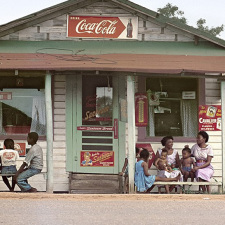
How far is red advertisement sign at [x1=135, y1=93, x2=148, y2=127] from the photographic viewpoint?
14016 mm

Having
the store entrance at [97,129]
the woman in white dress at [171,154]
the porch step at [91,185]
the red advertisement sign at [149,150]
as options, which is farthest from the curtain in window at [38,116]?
the woman in white dress at [171,154]

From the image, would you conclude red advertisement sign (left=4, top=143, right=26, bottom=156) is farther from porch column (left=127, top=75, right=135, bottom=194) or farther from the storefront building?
porch column (left=127, top=75, right=135, bottom=194)

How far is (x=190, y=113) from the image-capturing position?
14242 mm

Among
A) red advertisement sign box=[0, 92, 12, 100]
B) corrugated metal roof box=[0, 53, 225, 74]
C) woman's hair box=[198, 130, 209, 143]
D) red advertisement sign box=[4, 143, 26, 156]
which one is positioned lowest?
red advertisement sign box=[4, 143, 26, 156]

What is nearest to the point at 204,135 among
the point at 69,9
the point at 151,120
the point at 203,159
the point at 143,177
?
the point at 203,159

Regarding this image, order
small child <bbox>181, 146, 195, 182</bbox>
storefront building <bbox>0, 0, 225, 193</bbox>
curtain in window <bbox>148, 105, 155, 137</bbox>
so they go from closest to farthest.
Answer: small child <bbox>181, 146, 195, 182</bbox> → storefront building <bbox>0, 0, 225, 193</bbox> → curtain in window <bbox>148, 105, 155, 137</bbox>

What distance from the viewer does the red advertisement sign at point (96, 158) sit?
13875mm

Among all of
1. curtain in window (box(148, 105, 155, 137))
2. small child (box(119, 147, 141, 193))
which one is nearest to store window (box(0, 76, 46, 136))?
small child (box(119, 147, 141, 193))

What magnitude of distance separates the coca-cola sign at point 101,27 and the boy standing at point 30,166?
2.77 metres

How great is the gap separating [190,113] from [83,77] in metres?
2.48

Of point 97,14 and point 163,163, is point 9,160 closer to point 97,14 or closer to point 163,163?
point 163,163

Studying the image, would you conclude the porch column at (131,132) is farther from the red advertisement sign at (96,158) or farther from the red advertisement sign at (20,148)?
the red advertisement sign at (20,148)

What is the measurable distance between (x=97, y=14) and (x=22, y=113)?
108 inches

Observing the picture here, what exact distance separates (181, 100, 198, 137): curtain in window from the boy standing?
11.0ft
